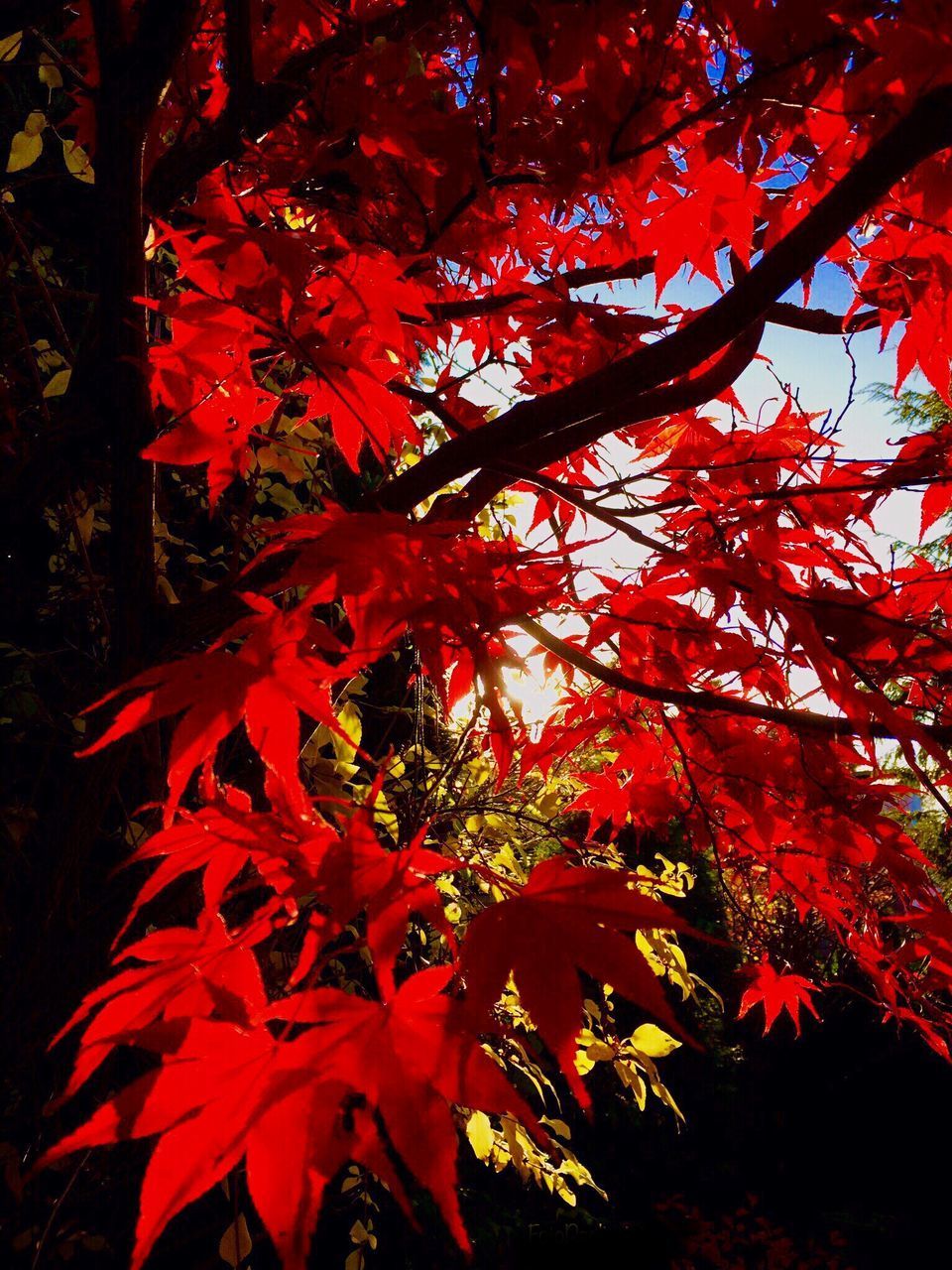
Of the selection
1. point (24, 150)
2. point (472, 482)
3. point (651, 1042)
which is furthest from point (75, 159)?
point (651, 1042)

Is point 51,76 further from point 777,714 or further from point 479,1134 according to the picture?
point 479,1134

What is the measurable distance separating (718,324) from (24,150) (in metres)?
1.28

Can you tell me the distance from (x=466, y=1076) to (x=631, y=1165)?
504 centimetres

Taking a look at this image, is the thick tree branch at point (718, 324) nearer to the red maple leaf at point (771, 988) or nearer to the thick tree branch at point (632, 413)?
the thick tree branch at point (632, 413)

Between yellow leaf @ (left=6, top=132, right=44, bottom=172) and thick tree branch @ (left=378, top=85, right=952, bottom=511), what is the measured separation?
955 mm

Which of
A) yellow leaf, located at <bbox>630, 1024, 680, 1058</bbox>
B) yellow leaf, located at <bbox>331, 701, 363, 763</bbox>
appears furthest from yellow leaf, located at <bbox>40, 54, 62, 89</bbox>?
yellow leaf, located at <bbox>630, 1024, 680, 1058</bbox>

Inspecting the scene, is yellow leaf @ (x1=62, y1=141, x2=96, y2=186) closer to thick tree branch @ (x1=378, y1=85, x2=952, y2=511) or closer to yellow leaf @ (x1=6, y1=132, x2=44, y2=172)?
yellow leaf @ (x1=6, y1=132, x2=44, y2=172)

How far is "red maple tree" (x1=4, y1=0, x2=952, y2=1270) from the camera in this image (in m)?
0.60

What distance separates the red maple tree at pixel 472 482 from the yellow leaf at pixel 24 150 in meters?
0.01

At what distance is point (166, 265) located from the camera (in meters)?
2.43

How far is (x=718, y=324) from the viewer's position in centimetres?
95

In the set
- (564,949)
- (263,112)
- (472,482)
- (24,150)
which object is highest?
(24,150)

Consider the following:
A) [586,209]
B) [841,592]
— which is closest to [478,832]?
[841,592]

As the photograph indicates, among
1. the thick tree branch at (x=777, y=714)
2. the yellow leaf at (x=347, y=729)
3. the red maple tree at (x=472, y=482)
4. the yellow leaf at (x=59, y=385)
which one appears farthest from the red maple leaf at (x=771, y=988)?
the yellow leaf at (x=59, y=385)
